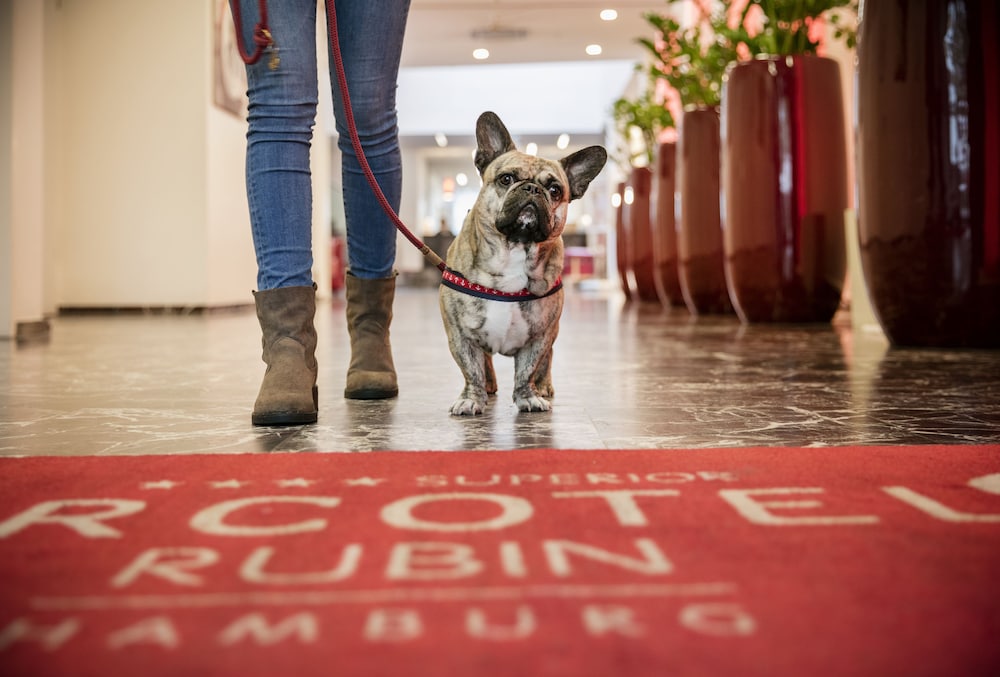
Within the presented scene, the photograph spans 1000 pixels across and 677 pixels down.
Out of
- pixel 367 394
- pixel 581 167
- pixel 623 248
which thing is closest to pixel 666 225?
pixel 623 248

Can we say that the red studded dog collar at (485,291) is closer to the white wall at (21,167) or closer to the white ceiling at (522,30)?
the white wall at (21,167)

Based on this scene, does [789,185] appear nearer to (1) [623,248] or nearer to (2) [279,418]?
(2) [279,418]

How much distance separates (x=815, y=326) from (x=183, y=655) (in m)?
3.78

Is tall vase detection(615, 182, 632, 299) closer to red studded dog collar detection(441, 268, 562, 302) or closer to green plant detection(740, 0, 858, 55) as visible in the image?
green plant detection(740, 0, 858, 55)

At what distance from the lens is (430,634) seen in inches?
21.5

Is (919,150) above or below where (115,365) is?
above

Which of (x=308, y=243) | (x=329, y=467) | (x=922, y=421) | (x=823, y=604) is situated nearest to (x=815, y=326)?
(x=922, y=421)

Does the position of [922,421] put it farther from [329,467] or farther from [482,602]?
[482,602]

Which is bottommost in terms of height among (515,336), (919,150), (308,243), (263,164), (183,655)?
(183,655)

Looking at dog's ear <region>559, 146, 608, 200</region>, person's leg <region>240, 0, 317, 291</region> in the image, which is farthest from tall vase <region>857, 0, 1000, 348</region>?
person's leg <region>240, 0, 317, 291</region>

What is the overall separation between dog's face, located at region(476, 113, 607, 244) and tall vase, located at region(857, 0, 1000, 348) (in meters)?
1.43

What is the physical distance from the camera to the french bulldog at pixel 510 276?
1502 mm

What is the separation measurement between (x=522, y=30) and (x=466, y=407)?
8993mm

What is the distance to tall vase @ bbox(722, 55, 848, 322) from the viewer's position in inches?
156
